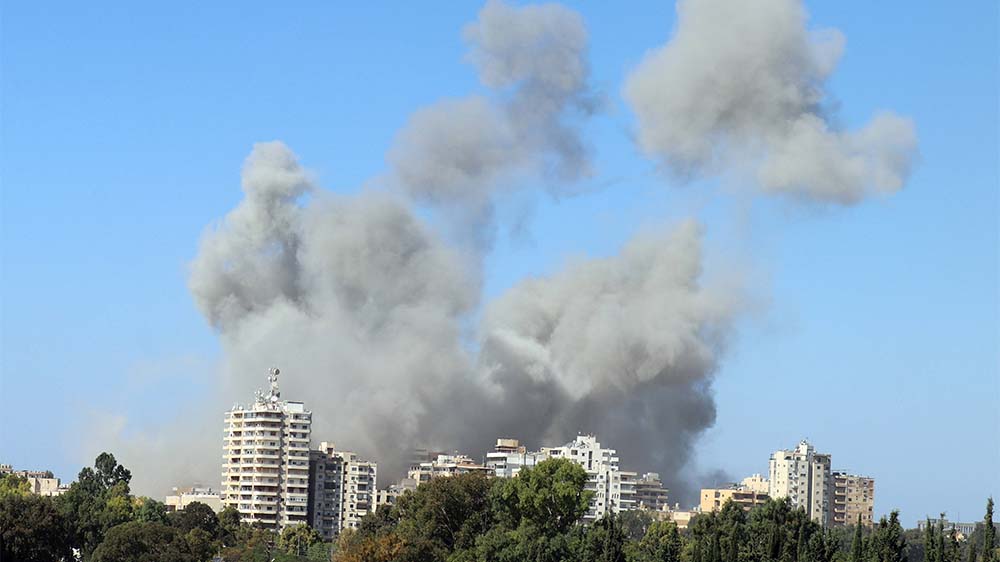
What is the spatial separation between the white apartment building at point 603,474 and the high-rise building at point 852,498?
2481 centimetres

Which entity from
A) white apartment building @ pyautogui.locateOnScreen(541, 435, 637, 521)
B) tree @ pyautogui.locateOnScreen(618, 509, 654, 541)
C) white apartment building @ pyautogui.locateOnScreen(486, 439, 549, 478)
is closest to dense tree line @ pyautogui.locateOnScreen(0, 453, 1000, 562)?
tree @ pyautogui.locateOnScreen(618, 509, 654, 541)

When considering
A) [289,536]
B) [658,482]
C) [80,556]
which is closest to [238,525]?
[289,536]

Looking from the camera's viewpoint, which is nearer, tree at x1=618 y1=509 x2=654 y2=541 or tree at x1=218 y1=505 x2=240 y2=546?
tree at x1=218 y1=505 x2=240 y2=546

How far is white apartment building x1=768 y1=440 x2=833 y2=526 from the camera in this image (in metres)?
128

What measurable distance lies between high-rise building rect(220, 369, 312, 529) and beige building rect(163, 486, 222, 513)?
693 millimetres

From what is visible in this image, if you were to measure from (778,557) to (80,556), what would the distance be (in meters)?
30.7

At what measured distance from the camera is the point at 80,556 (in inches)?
2835

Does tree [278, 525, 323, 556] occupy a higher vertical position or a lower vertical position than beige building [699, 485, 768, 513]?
lower

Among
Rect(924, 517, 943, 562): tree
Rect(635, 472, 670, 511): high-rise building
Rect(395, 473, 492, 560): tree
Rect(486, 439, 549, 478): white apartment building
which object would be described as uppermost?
Rect(486, 439, 549, 478): white apartment building

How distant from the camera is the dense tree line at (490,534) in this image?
5591cm

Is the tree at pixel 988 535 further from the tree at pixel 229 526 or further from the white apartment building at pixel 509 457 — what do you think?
the white apartment building at pixel 509 457

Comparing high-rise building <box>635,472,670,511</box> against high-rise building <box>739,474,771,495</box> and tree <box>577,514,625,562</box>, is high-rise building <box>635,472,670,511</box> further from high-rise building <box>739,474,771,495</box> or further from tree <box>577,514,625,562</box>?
tree <box>577,514,625,562</box>

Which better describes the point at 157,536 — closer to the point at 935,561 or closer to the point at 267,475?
the point at 935,561

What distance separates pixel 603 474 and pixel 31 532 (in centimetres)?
5860
